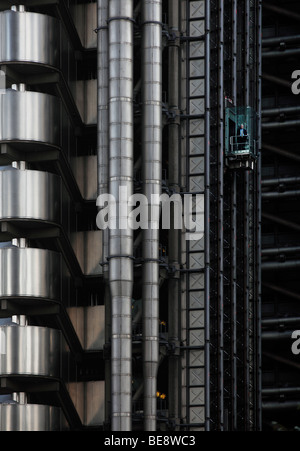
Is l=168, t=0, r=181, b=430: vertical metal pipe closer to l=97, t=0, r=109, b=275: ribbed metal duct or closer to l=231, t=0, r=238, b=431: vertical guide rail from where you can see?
l=97, t=0, r=109, b=275: ribbed metal duct

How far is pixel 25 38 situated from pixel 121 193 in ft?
39.6

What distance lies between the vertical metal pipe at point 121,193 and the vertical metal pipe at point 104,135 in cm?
203

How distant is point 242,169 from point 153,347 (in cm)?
1523

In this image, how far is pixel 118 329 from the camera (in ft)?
274

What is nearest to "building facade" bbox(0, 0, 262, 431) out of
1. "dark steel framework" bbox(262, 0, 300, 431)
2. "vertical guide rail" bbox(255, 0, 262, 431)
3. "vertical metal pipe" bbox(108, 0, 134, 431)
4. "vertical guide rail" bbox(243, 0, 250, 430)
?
"vertical metal pipe" bbox(108, 0, 134, 431)

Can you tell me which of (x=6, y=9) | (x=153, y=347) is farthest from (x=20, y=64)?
(x=153, y=347)

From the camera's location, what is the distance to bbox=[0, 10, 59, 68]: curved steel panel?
88812mm

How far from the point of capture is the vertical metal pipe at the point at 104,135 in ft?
284

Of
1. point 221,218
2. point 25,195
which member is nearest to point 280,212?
point 221,218

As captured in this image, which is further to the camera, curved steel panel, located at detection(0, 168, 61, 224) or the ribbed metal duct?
the ribbed metal duct

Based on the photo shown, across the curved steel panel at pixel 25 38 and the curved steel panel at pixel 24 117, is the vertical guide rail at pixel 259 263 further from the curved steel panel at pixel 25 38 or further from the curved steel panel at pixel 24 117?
the curved steel panel at pixel 25 38

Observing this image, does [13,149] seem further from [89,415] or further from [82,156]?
A: [89,415]

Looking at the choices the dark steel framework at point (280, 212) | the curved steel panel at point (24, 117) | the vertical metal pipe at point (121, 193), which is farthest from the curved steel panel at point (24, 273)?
the dark steel framework at point (280, 212)

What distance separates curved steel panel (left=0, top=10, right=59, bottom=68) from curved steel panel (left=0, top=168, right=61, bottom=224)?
23.0 ft
